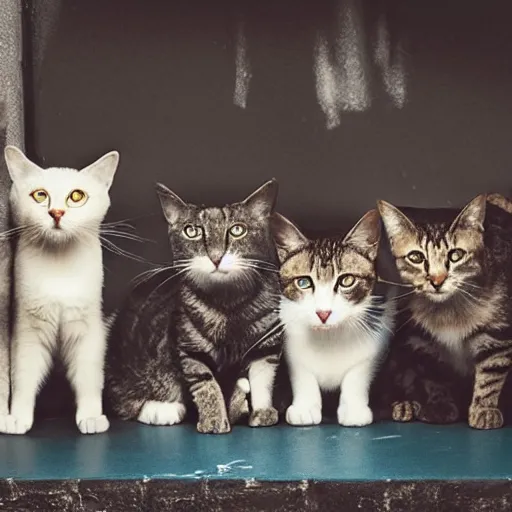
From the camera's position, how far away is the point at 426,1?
6.27 ft

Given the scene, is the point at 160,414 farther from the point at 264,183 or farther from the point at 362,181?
the point at 362,181

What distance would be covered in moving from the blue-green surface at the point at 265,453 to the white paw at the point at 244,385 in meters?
0.08

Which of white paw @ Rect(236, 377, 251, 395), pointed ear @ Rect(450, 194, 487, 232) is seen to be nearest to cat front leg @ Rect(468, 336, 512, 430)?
pointed ear @ Rect(450, 194, 487, 232)

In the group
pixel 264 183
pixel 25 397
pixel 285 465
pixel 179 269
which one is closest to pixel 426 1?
pixel 264 183

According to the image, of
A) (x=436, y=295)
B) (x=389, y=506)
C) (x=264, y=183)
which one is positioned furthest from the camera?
(x=264, y=183)

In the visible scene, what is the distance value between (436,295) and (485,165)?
36cm

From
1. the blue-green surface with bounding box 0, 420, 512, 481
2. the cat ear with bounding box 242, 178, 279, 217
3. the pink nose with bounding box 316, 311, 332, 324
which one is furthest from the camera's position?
the cat ear with bounding box 242, 178, 279, 217

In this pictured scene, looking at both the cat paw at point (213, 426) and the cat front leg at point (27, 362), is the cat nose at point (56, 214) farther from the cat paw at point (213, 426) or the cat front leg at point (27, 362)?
the cat paw at point (213, 426)

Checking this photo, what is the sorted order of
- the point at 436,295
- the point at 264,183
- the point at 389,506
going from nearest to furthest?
the point at 389,506 < the point at 436,295 < the point at 264,183

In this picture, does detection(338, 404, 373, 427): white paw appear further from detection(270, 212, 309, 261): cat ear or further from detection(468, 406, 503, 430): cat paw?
detection(270, 212, 309, 261): cat ear

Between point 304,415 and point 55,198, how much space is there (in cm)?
71

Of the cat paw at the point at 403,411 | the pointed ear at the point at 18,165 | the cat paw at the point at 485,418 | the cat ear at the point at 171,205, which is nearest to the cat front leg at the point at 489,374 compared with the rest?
the cat paw at the point at 485,418

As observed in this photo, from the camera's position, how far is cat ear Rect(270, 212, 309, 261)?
1834 millimetres

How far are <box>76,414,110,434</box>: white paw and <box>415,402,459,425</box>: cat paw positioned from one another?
0.68 metres
